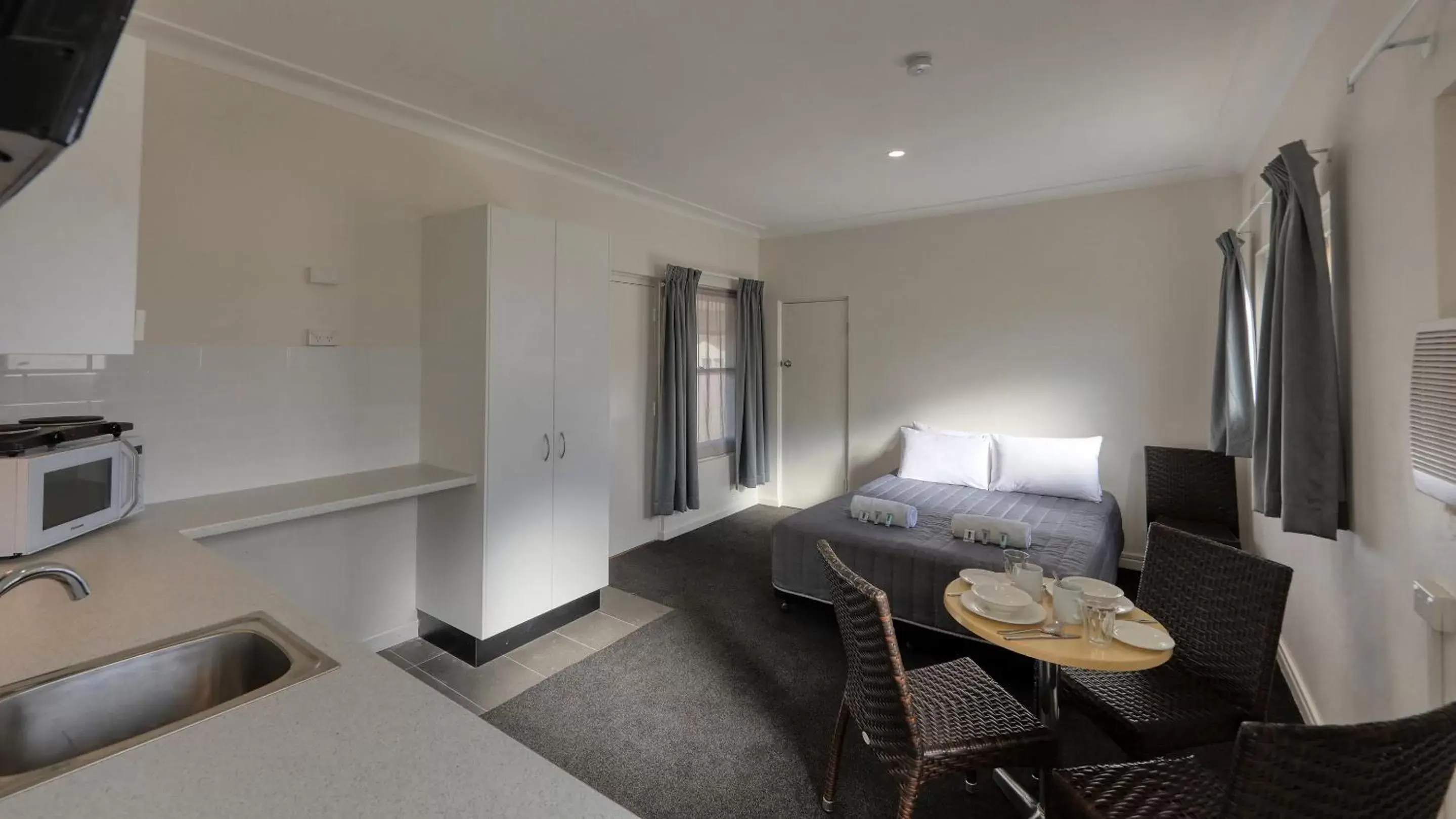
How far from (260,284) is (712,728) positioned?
8.44 ft

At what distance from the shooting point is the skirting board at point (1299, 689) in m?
2.24

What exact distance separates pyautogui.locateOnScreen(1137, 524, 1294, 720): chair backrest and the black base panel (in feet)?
8.47

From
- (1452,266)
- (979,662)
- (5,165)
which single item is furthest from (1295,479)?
(5,165)

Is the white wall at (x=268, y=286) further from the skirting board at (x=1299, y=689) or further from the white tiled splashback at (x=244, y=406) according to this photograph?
the skirting board at (x=1299, y=689)

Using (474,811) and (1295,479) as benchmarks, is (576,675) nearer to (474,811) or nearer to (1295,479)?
(474,811)

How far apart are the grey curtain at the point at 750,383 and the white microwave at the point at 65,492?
3851 mm

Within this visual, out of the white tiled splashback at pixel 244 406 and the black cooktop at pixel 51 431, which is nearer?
the black cooktop at pixel 51 431

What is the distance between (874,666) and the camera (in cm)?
159

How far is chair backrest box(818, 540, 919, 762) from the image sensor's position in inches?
59.4

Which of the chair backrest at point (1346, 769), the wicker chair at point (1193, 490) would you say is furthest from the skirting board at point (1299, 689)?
the chair backrest at point (1346, 769)

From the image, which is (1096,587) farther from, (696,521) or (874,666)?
(696,521)

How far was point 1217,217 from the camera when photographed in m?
3.75

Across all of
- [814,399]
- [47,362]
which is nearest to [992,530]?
[814,399]

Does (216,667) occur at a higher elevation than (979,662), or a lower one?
higher
